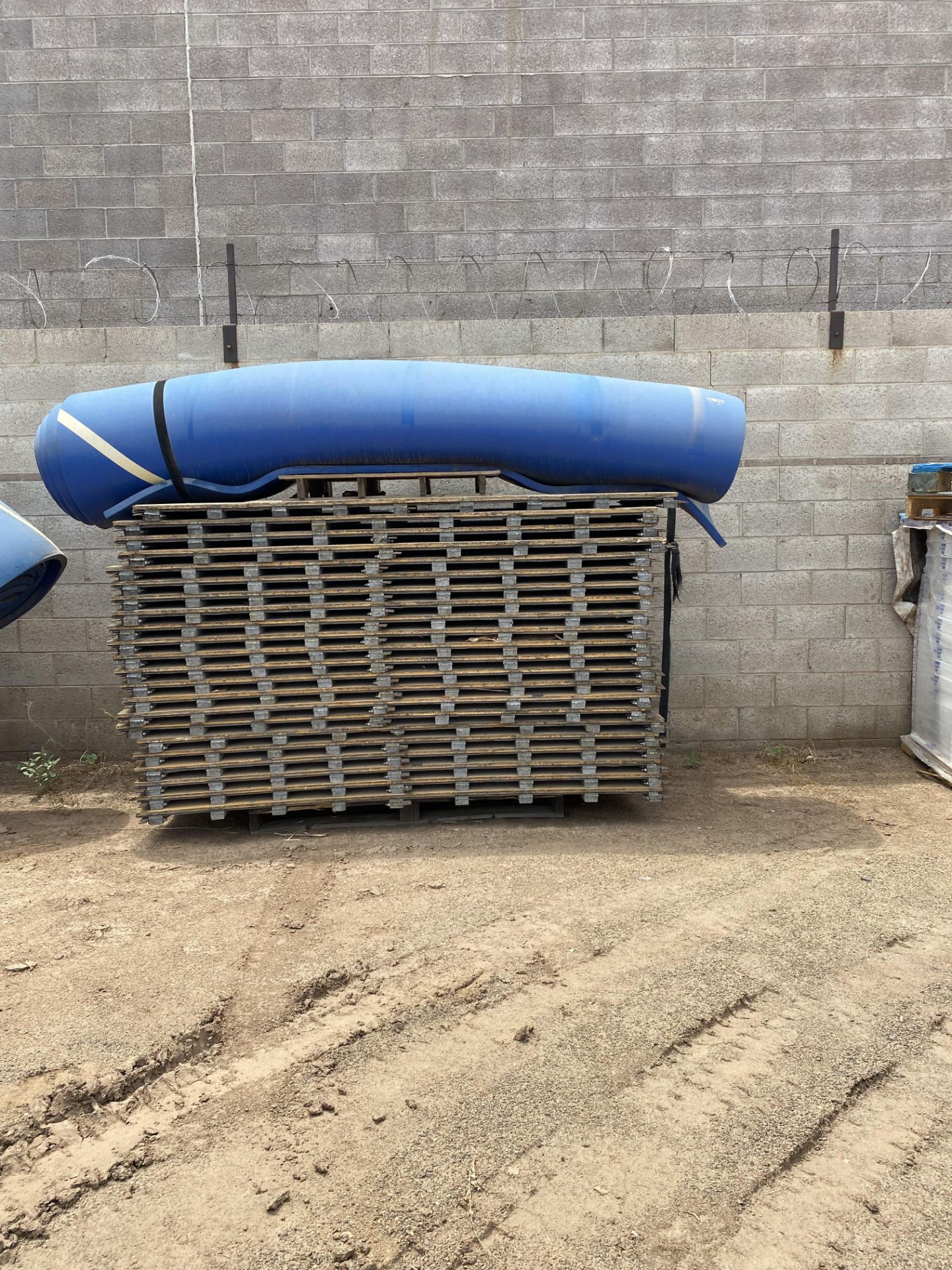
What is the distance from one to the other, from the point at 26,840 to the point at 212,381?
320cm

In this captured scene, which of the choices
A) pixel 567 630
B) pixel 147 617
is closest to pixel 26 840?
pixel 147 617

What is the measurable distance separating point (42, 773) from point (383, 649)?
3.05 meters

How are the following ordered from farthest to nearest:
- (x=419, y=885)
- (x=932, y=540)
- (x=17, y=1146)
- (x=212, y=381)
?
(x=932, y=540) → (x=212, y=381) → (x=419, y=885) → (x=17, y=1146)

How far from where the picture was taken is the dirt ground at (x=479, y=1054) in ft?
7.93

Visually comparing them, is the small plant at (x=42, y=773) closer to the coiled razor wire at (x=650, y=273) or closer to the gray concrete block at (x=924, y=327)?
the coiled razor wire at (x=650, y=273)

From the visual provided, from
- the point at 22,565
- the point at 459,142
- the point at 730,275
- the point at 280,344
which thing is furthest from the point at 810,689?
the point at 22,565

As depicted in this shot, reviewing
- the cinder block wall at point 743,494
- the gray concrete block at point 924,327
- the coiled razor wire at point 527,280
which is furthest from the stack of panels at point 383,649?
the coiled razor wire at point 527,280

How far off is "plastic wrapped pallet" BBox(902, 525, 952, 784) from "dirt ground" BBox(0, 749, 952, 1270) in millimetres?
1468

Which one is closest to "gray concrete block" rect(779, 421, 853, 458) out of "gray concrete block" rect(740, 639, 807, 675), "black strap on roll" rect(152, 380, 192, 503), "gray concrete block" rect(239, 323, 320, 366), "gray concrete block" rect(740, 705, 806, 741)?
"gray concrete block" rect(740, 639, 807, 675)

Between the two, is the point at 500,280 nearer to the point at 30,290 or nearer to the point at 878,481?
the point at 878,481

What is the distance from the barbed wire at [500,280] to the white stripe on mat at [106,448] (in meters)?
3.39

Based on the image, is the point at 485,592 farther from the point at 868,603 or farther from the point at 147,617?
the point at 868,603

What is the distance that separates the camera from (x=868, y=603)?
23.3 ft

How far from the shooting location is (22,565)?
5.84 m
